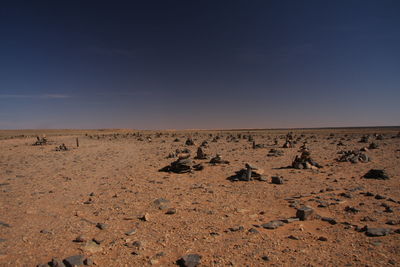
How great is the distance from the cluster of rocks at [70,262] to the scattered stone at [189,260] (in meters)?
1.82

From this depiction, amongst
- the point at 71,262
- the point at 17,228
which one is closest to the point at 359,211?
the point at 71,262

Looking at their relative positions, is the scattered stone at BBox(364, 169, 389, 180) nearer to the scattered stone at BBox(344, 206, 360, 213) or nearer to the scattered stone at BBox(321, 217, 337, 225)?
the scattered stone at BBox(344, 206, 360, 213)

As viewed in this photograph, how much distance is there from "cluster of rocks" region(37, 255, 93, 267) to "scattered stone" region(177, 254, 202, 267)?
1.82 meters

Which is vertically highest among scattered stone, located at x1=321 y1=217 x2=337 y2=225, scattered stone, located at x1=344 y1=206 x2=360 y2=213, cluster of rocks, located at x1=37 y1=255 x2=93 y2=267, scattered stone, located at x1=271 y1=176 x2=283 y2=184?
scattered stone, located at x1=271 y1=176 x2=283 y2=184

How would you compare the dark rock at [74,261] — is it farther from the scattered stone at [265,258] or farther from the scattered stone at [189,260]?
the scattered stone at [265,258]

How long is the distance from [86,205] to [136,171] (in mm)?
5705

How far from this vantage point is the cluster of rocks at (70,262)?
4.59 m

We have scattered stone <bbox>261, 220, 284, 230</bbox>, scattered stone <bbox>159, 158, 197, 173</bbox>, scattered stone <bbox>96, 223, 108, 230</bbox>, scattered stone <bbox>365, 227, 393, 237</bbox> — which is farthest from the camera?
scattered stone <bbox>159, 158, 197, 173</bbox>

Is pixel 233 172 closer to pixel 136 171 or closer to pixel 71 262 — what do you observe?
pixel 136 171

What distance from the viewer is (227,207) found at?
25.5ft

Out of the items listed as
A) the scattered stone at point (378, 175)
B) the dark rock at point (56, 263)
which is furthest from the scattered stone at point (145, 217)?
the scattered stone at point (378, 175)

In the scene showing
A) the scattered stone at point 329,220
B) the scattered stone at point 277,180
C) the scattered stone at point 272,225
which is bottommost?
the scattered stone at point 272,225

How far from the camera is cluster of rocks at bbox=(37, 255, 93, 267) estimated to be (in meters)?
4.59

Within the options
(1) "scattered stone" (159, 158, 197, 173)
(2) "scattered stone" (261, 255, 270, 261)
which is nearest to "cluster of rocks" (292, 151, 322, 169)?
(1) "scattered stone" (159, 158, 197, 173)
